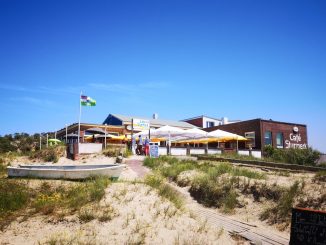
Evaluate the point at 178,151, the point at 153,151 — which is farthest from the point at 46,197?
the point at 178,151

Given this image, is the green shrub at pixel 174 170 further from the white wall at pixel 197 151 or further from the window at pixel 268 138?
the window at pixel 268 138

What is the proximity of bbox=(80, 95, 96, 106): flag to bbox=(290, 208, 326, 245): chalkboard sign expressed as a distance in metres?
25.0

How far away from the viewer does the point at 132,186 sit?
36.5 feet

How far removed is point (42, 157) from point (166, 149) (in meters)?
10.3

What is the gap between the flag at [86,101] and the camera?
2816 centimetres

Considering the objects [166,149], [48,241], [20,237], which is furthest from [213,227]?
[166,149]

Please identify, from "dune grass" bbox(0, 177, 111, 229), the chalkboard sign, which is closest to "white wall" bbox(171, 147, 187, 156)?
"dune grass" bbox(0, 177, 111, 229)

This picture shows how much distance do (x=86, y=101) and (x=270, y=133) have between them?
2428cm

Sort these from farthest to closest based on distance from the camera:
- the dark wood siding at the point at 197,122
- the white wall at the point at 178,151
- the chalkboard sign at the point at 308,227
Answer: the dark wood siding at the point at 197,122, the white wall at the point at 178,151, the chalkboard sign at the point at 308,227

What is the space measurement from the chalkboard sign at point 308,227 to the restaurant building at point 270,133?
31949 millimetres

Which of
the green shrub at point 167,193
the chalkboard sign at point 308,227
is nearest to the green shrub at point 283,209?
the green shrub at point 167,193

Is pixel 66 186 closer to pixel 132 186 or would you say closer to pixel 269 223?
pixel 132 186

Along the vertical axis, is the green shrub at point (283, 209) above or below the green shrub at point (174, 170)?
below

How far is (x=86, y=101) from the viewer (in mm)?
28328
